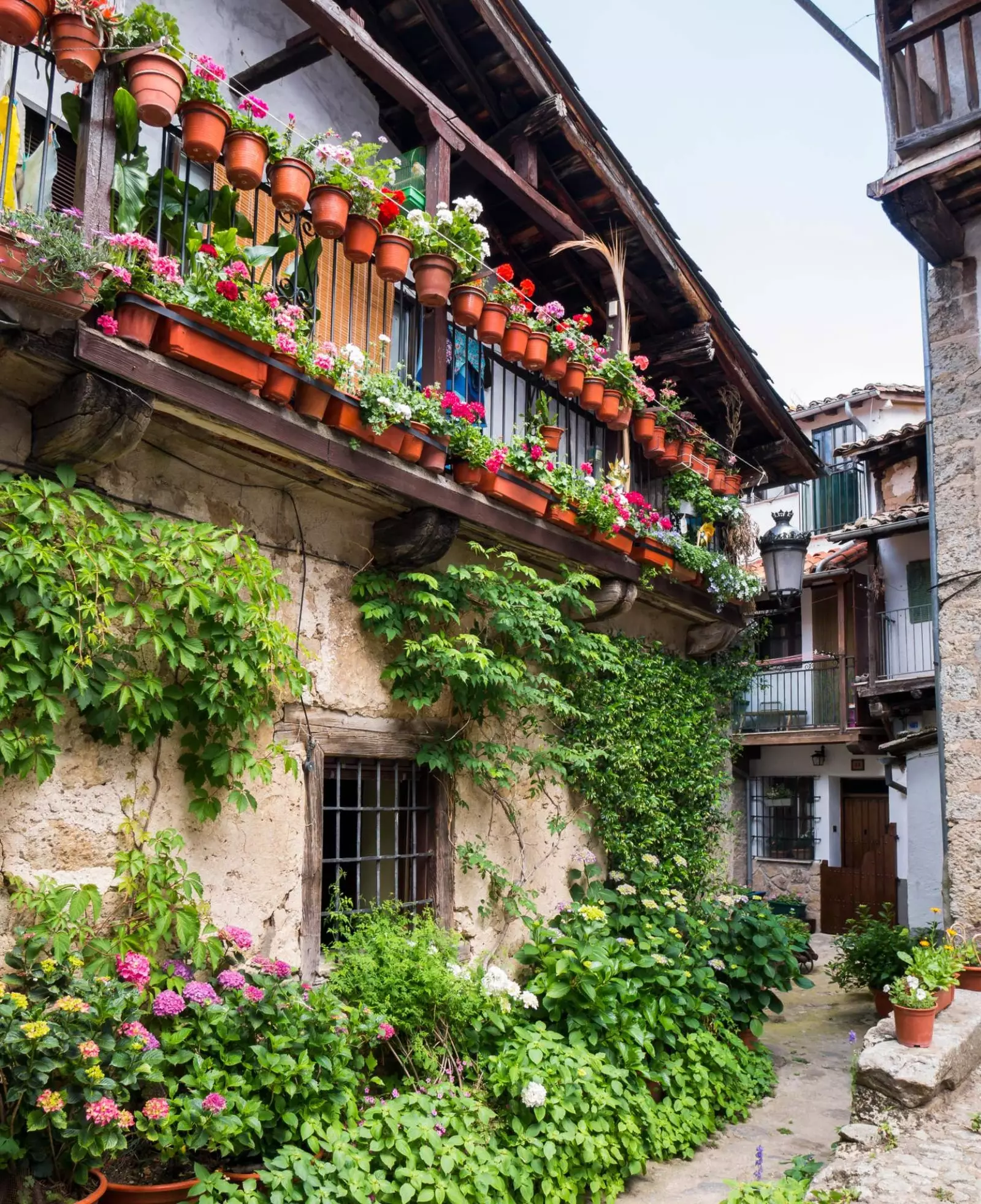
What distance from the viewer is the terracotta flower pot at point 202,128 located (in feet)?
13.1

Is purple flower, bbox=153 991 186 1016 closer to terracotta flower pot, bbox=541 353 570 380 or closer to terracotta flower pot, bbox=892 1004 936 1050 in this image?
terracotta flower pot, bbox=892 1004 936 1050

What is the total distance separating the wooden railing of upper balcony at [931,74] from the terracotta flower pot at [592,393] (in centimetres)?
244

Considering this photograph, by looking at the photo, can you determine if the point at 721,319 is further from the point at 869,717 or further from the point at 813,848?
the point at 813,848

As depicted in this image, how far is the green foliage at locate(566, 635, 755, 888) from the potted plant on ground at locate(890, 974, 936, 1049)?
7.34 feet

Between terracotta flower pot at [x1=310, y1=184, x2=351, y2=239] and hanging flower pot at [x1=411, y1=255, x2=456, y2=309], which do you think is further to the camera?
hanging flower pot at [x1=411, y1=255, x2=456, y2=309]

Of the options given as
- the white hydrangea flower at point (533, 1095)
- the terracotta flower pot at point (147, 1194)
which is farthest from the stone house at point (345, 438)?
the white hydrangea flower at point (533, 1095)

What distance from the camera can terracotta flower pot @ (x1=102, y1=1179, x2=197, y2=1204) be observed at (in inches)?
133

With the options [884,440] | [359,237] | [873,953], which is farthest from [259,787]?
[884,440]

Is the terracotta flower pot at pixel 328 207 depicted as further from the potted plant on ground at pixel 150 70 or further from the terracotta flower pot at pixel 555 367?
the terracotta flower pot at pixel 555 367

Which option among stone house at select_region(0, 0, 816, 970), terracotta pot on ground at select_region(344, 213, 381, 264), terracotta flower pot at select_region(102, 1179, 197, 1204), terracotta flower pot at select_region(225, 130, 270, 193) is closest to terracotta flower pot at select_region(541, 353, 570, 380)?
stone house at select_region(0, 0, 816, 970)

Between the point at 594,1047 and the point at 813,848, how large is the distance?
14073 mm

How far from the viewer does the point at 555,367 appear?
6.28 m

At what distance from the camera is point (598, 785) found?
682 cm

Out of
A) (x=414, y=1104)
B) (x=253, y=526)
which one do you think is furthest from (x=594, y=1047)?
(x=253, y=526)
